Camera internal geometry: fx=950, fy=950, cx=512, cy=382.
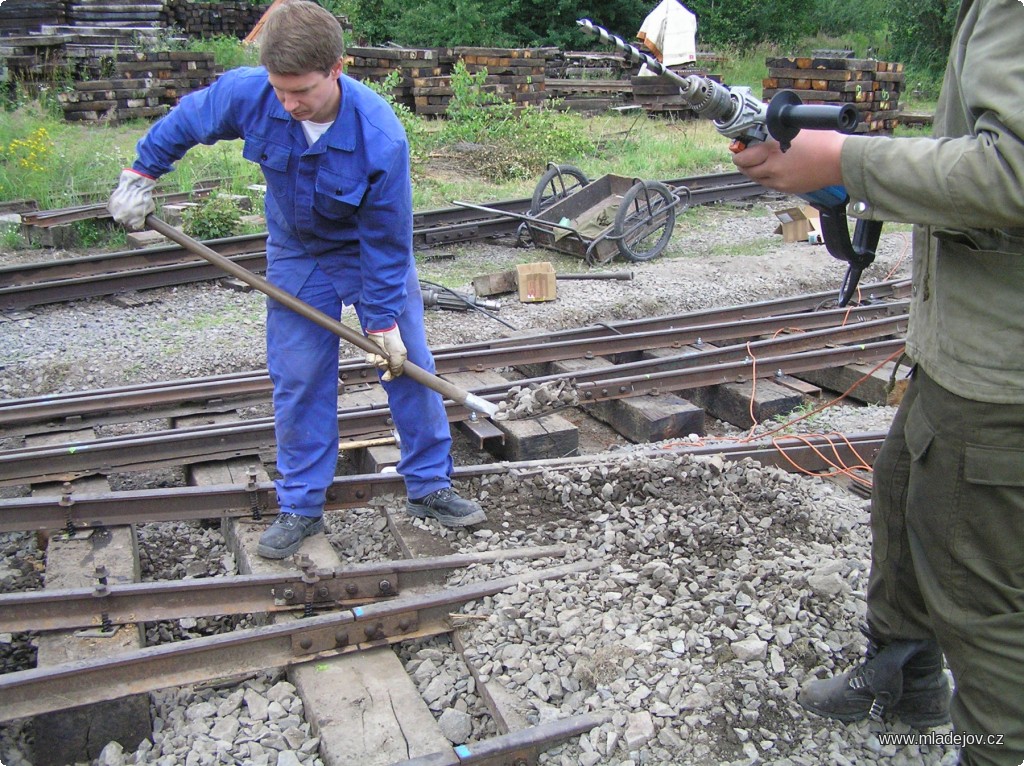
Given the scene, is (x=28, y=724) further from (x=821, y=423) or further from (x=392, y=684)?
(x=821, y=423)

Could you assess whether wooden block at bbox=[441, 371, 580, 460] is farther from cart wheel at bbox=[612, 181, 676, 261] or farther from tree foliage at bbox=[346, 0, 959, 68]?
tree foliage at bbox=[346, 0, 959, 68]

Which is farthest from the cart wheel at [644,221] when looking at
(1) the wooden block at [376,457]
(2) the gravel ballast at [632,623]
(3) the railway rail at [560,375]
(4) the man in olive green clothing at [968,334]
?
(4) the man in olive green clothing at [968,334]

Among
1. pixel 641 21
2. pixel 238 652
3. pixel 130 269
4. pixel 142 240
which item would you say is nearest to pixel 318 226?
pixel 238 652

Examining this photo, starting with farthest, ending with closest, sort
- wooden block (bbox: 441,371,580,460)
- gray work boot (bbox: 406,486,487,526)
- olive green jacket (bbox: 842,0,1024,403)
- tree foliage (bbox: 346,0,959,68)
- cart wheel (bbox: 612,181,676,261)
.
→ tree foliage (bbox: 346,0,959,68) → cart wheel (bbox: 612,181,676,261) → wooden block (bbox: 441,371,580,460) → gray work boot (bbox: 406,486,487,526) → olive green jacket (bbox: 842,0,1024,403)

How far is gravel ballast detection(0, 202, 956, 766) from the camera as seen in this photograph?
10.1ft

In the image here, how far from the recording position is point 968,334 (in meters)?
2.41

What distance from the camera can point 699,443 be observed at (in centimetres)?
523

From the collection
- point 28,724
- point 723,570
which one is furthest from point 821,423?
point 28,724

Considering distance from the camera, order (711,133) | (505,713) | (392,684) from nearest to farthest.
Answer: (505,713), (392,684), (711,133)

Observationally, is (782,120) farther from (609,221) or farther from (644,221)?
(609,221)

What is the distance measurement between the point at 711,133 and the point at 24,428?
13859 mm

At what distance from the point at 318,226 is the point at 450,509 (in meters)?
1.38

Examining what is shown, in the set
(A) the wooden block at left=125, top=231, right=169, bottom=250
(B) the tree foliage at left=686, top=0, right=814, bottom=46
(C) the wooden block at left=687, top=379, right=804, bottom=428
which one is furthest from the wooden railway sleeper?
(B) the tree foliage at left=686, top=0, right=814, bottom=46

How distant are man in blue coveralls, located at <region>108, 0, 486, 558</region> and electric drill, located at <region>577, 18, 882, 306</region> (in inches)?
43.0
